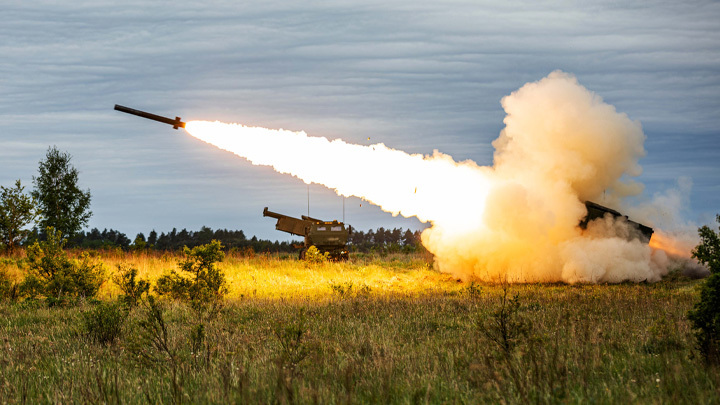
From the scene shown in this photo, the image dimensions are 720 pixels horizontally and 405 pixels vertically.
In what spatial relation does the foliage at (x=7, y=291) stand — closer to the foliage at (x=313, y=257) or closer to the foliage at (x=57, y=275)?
the foliage at (x=57, y=275)

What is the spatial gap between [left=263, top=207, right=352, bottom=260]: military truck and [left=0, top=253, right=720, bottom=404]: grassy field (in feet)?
68.8

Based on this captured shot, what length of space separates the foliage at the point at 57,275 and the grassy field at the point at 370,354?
1609mm

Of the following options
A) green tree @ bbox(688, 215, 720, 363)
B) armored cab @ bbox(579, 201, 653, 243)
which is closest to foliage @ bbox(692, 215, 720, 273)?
green tree @ bbox(688, 215, 720, 363)

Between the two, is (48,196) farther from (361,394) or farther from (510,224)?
(361,394)

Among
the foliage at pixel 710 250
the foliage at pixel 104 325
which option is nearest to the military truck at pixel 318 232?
the foliage at pixel 104 325

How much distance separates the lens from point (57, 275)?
66.9ft

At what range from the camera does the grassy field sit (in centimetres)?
762

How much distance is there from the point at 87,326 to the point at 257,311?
457 cm

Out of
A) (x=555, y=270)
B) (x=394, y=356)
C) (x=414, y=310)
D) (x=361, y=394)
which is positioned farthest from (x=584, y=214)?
(x=361, y=394)

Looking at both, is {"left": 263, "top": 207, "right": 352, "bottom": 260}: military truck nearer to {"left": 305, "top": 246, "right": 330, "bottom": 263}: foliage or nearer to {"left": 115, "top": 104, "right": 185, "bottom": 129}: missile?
{"left": 305, "top": 246, "right": 330, "bottom": 263}: foliage

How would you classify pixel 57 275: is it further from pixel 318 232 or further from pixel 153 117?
pixel 318 232

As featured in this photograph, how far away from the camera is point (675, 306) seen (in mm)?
16922

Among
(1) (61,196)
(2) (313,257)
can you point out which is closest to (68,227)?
(1) (61,196)

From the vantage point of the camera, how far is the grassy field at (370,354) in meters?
7.62
